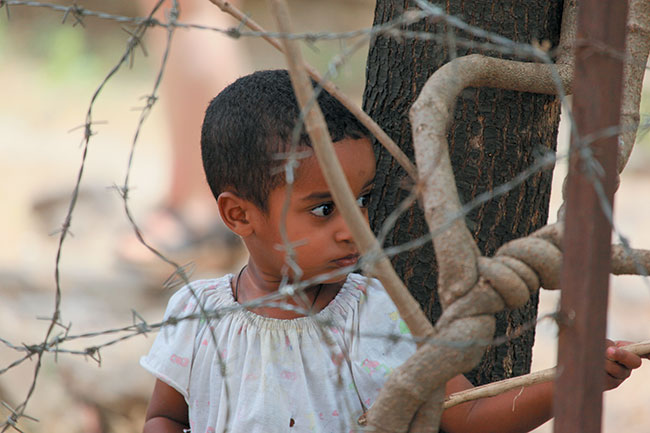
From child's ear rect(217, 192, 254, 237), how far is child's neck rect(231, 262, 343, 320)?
0.09 meters

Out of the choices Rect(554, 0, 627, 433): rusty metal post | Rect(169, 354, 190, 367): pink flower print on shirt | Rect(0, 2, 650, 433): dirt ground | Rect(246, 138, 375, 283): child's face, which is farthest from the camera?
Rect(0, 2, 650, 433): dirt ground

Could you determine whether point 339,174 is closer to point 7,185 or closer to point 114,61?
point 7,185

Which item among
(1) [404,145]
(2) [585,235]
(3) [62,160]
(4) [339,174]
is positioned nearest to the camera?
(2) [585,235]

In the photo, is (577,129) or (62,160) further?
(62,160)

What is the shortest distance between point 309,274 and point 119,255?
325cm

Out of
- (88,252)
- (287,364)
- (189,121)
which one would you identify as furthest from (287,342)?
(88,252)

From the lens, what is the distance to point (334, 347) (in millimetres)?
1359

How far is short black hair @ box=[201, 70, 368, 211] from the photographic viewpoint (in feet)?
4.40

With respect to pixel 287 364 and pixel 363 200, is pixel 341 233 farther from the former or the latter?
pixel 287 364

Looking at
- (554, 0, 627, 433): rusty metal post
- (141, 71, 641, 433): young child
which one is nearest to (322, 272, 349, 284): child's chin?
(141, 71, 641, 433): young child

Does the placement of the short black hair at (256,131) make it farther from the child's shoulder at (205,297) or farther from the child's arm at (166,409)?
the child's arm at (166,409)

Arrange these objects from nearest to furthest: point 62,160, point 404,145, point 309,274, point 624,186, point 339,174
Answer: point 339,174
point 309,274
point 404,145
point 624,186
point 62,160

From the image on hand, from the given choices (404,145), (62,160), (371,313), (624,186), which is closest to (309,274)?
(371,313)

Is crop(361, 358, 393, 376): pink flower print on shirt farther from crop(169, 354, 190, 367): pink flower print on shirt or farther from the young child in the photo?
crop(169, 354, 190, 367): pink flower print on shirt
